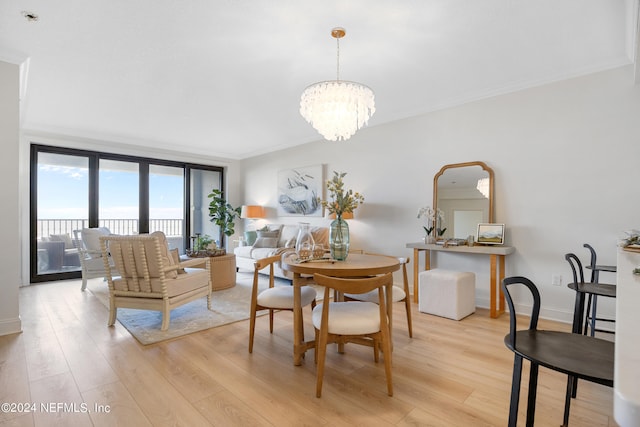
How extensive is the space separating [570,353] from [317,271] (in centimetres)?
139

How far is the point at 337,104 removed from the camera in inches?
103

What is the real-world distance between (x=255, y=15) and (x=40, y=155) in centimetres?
496

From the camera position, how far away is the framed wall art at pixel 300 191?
571 centimetres

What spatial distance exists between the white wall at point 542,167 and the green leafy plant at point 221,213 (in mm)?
3778

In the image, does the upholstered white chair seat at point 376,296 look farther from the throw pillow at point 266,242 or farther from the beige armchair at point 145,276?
the throw pillow at point 266,242

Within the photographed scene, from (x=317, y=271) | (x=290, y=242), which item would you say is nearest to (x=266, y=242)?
(x=290, y=242)

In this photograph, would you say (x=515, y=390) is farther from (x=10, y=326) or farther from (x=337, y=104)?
(x=10, y=326)

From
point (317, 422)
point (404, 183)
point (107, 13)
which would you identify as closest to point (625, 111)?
point (404, 183)

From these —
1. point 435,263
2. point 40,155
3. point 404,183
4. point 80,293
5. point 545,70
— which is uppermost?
point 545,70

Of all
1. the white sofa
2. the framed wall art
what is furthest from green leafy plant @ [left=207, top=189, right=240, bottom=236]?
the framed wall art

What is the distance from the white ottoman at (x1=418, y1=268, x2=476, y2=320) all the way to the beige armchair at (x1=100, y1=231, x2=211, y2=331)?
255cm

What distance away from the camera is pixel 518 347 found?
1.15 m

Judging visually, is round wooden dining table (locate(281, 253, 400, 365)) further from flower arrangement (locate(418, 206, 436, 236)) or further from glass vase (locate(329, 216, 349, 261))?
flower arrangement (locate(418, 206, 436, 236))

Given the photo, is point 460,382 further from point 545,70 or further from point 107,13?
point 107,13
